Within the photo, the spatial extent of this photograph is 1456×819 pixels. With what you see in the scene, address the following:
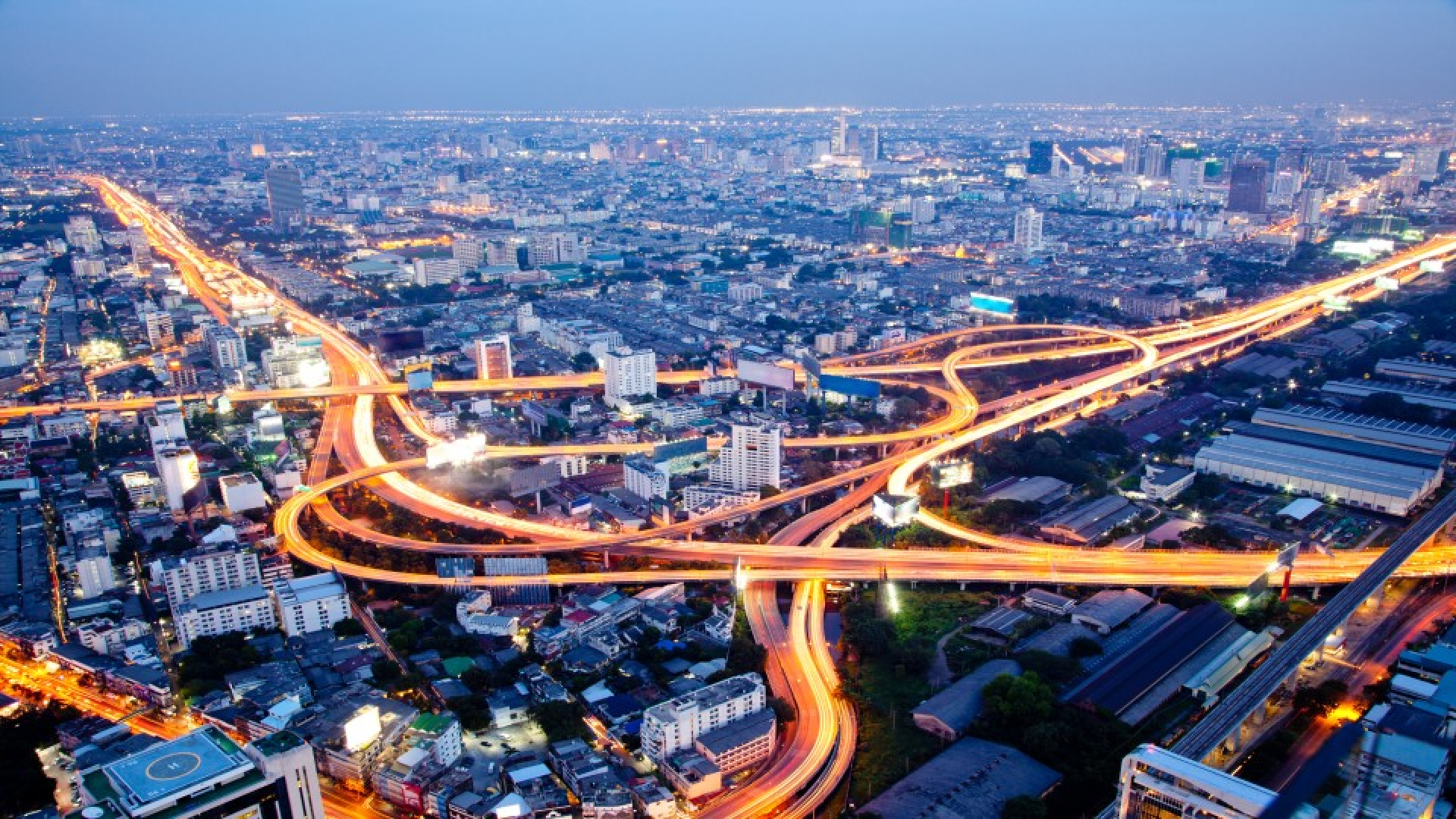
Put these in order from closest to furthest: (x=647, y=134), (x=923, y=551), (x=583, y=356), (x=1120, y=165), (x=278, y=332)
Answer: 1. (x=923, y=551)
2. (x=583, y=356)
3. (x=278, y=332)
4. (x=1120, y=165)
5. (x=647, y=134)

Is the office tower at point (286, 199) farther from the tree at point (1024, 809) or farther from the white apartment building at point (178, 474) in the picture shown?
the tree at point (1024, 809)

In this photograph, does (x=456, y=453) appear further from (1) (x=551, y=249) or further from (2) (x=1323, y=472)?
(1) (x=551, y=249)

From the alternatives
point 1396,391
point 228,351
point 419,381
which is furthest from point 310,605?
point 1396,391

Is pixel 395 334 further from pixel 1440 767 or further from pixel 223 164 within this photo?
pixel 223 164

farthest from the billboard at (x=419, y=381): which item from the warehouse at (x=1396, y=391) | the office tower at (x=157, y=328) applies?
the warehouse at (x=1396, y=391)

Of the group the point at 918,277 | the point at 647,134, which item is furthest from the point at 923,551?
the point at 647,134

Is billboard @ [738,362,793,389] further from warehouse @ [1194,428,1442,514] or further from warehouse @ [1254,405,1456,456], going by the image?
warehouse @ [1254,405,1456,456]

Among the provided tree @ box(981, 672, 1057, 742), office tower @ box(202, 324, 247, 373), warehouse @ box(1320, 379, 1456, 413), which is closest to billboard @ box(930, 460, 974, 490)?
tree @ box(981, 672, 1057, 742)
